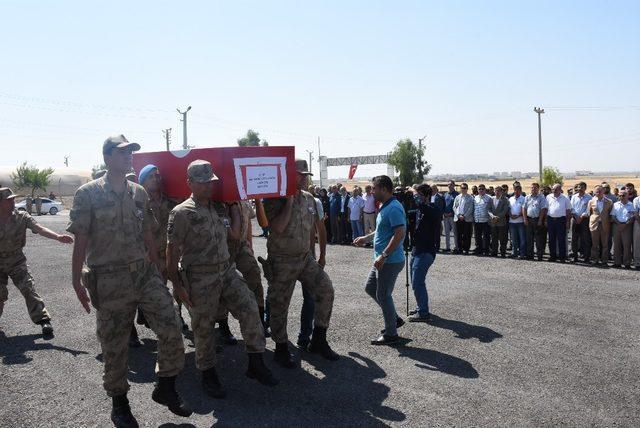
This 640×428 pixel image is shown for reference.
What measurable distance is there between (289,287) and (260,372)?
1017mm

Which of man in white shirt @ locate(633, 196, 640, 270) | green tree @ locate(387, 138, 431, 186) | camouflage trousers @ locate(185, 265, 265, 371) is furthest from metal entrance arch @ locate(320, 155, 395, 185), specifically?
camouflage trousers @ locate(185, 265, 265, 371)

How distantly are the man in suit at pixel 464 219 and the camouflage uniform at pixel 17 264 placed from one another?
1052 centimetres

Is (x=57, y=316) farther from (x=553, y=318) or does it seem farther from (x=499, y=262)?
(x=499, y=262)

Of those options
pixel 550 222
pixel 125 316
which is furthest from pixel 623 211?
pixel 125 316

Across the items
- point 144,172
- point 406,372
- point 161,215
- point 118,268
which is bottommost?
point 406,372

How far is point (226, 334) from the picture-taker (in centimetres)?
625

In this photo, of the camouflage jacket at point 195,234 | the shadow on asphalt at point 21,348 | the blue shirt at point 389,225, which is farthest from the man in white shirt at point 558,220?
the shadow on asphalt at point 21,348

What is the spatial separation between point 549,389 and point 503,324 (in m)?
2.20

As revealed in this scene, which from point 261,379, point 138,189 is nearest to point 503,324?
point 261,379

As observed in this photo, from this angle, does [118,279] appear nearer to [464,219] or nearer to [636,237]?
[636,237]

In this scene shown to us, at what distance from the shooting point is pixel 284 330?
543cm

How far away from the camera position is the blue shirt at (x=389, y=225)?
602 cm

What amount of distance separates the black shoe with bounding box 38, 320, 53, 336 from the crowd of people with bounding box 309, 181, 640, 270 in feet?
23.4

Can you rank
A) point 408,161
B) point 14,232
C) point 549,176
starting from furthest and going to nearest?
point 408,161, point 549,176, point 14,232
